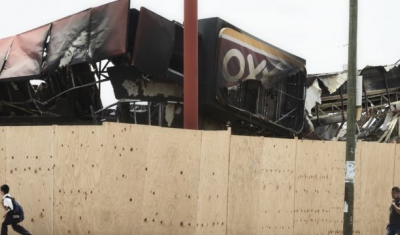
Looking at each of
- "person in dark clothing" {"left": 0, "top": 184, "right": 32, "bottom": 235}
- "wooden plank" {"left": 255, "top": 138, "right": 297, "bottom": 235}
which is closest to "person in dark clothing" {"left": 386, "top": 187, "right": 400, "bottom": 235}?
"wooden plank" {"left": 255, "top": 138, "right": 297, "bottom": 235}

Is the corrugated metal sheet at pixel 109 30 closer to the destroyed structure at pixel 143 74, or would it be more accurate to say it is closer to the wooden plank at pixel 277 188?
the destroyed structure at pixel 143 74

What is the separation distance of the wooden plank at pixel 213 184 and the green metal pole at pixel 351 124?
8.48ft

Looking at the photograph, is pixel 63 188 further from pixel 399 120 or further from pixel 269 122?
pixel 399 120

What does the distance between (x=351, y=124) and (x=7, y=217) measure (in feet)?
23.1

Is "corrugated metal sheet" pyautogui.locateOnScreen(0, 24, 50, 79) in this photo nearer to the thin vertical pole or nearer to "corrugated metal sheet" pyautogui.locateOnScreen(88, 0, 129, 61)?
"corrugated metal sheet" pyautogui.locateOnScreen(88, 0, 129, 61)

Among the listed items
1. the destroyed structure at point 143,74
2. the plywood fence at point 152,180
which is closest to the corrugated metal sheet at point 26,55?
the destroyed structure at point 143,74

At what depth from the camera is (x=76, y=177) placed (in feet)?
30.7

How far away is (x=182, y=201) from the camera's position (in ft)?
32.4

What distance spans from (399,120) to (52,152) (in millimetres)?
18079

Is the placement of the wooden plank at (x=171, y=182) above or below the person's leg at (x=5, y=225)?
above

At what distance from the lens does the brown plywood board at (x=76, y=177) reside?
9.22 meters

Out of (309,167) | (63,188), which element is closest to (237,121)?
(309,167)

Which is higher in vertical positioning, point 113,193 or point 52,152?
point 52,152

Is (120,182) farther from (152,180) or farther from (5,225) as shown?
(5,225)
